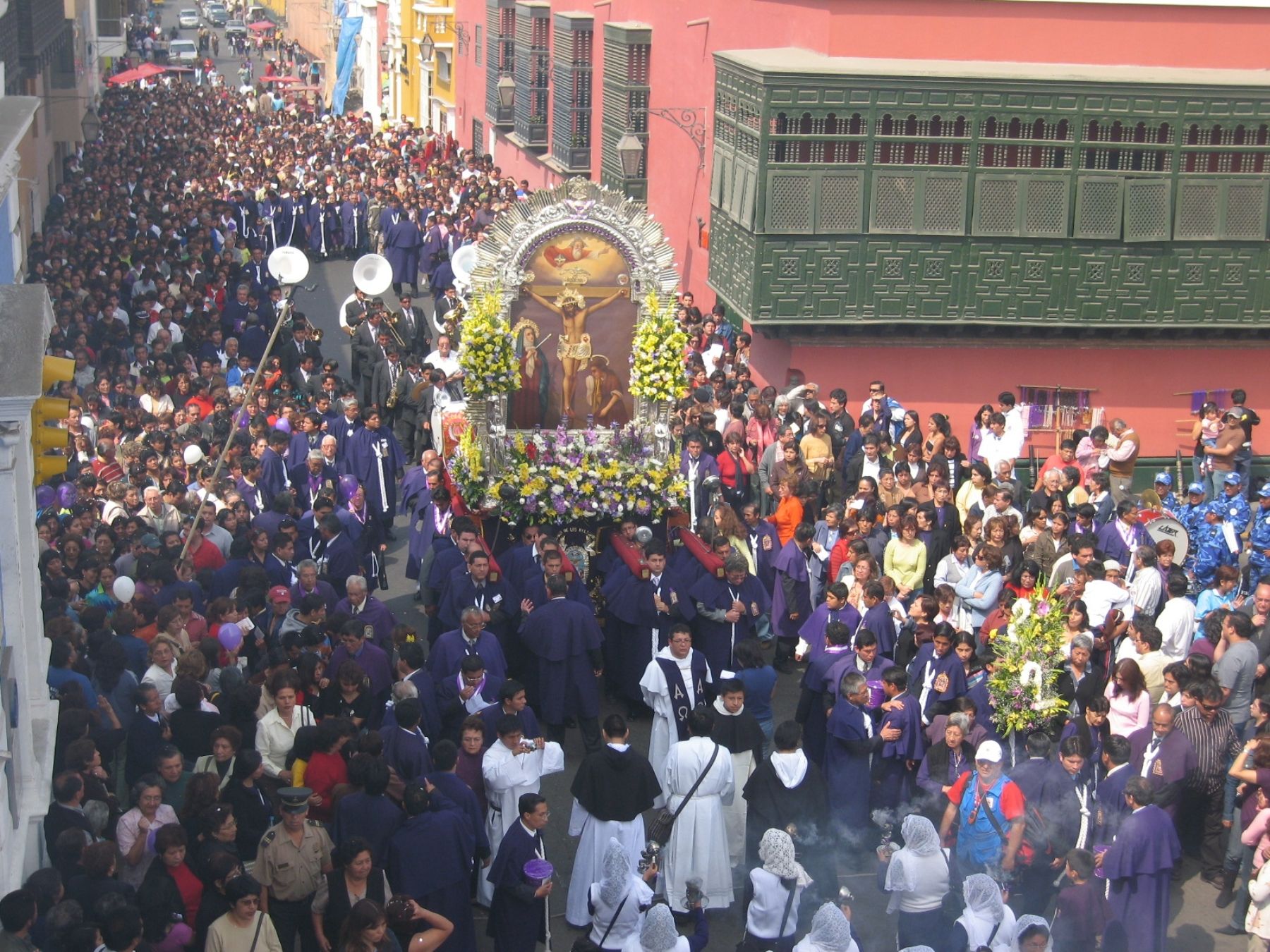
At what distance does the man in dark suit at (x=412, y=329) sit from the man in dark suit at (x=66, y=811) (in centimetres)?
1195

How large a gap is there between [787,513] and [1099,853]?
16.8ft

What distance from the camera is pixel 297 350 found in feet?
62.1

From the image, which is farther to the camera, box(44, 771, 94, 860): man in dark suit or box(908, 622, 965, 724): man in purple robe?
box(908, 622, 965, 724): man in purple robe

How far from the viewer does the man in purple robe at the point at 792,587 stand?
13156 mm

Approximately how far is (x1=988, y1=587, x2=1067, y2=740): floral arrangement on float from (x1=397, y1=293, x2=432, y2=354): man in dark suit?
10.9 metres

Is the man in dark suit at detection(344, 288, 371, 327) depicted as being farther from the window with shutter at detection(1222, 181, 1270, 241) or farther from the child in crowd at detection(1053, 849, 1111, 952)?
the child in crowd at detection(1053, 849, 1111, 952)

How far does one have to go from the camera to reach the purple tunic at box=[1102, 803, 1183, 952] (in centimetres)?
916

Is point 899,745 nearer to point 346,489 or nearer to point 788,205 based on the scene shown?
point 346,489

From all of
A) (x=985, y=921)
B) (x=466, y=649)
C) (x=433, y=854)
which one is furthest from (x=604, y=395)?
(x=985, y=921)

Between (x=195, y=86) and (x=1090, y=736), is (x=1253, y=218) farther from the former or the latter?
(x=195, y=86)

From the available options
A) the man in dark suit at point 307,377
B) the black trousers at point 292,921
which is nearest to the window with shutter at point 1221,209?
the man in dark suit at point 307,377

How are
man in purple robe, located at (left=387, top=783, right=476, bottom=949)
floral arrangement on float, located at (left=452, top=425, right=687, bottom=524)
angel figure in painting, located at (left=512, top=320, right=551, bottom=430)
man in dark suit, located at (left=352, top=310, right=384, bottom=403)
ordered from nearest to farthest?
man in purple robe, located at (left=387, top=783, right=476, bottom=949) < floral arrangement on float, located at (left=452, top=425, right=687, bottom=524) < angel figure in painting, located at (left=512, top=320, right=551, bottom=430) < man in dark suit, located at (left=352, top=310, right=384, bottom=403)

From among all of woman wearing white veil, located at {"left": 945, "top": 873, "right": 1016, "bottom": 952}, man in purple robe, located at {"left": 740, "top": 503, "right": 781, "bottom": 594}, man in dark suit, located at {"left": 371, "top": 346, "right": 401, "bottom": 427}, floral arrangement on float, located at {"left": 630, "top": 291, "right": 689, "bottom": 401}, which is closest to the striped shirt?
woman wearing white veil, located at {"left": 945, "top": 873, "right": 1016, "bottom": 952}

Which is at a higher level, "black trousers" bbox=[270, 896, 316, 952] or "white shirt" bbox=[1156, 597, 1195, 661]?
"white shirt" bbox=[1156, 597, 1195, 661]
